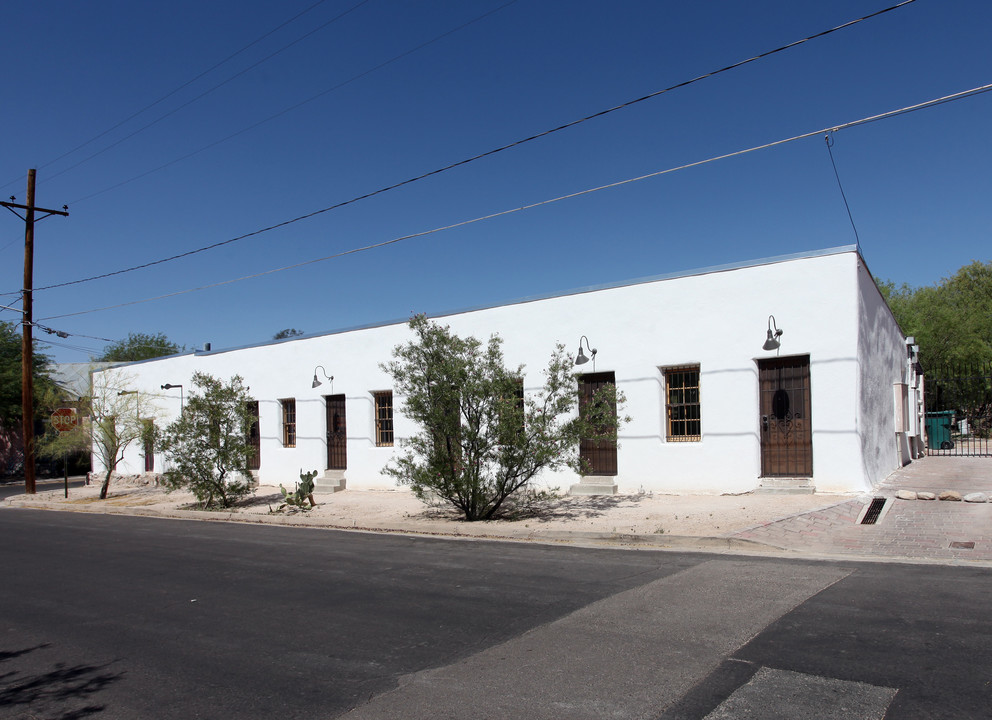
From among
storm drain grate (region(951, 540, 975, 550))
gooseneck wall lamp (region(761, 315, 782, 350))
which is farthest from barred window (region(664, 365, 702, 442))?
storm drain grate (region(951, 540, 975, 550))

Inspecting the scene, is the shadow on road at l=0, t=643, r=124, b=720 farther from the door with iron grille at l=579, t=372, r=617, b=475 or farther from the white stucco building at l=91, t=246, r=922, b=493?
the door with iron grille at l=579, t=372, r=617, b=475

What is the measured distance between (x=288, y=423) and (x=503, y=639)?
17.2m

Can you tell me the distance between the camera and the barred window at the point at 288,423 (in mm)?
21578

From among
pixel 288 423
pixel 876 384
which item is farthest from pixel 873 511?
pixel 288 423

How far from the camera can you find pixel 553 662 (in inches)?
197

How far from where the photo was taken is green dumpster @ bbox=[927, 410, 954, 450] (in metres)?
24.6

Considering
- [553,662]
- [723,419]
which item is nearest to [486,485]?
[723,419]

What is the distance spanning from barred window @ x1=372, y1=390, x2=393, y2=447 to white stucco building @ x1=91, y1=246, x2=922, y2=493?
2.12 feet

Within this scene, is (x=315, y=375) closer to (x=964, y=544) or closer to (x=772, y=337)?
(x=772, y=337)

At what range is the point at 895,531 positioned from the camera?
31.0ft

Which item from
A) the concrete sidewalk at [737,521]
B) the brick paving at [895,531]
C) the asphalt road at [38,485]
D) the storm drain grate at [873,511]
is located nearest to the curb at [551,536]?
the concrete sidewalk at [737,521]

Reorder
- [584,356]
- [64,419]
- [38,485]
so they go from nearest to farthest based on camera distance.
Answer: [584,356] → [64,419] → [38,485]

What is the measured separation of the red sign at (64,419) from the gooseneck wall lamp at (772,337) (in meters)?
20.1

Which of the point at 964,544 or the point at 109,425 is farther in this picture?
the point at 109,425
